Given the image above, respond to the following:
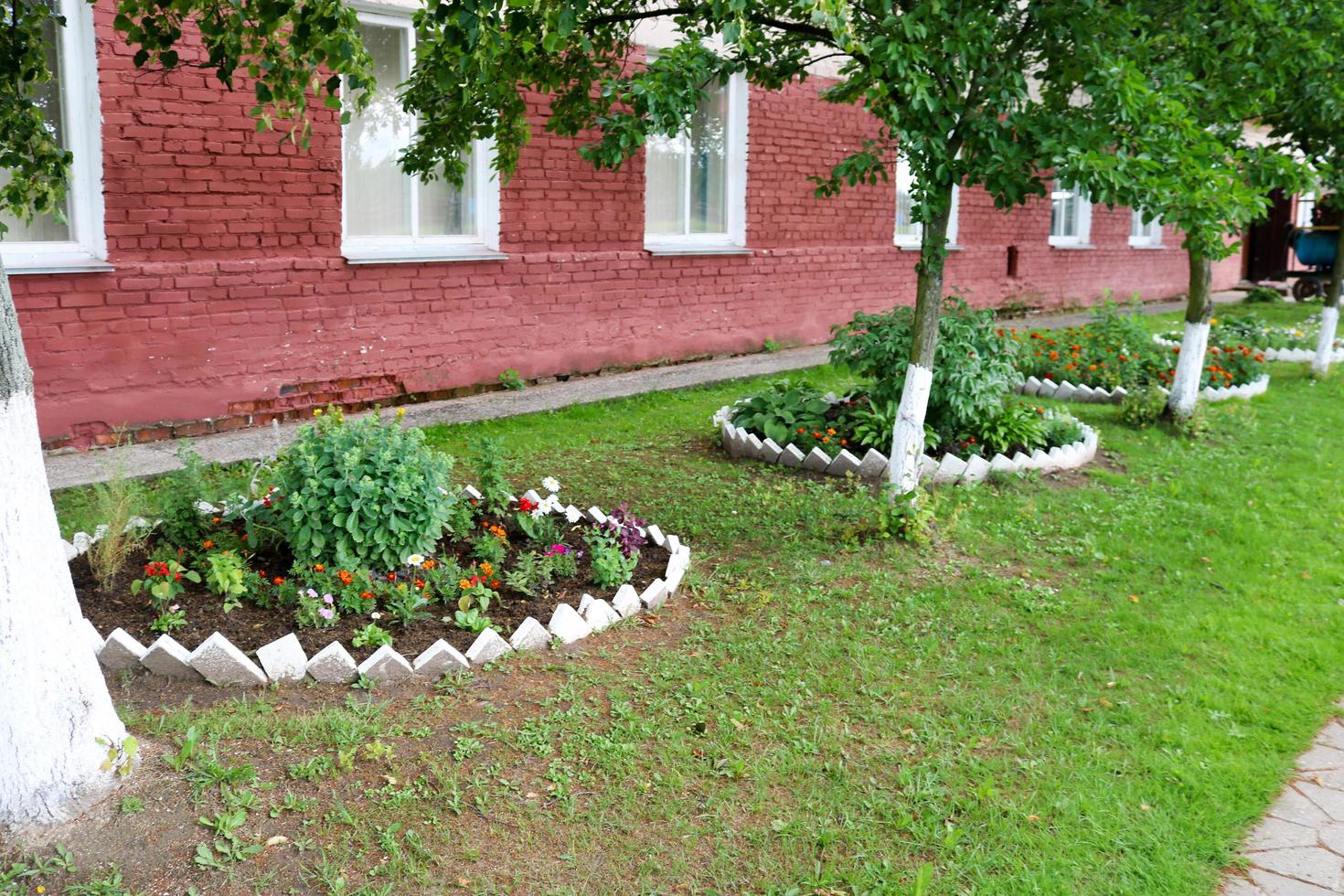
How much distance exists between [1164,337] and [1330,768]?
9900 mm

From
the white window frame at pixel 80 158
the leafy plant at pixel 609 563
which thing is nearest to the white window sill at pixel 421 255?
the white window frame at pixel 80 158

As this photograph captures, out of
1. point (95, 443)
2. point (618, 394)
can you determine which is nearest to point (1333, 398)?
point (618, 394)

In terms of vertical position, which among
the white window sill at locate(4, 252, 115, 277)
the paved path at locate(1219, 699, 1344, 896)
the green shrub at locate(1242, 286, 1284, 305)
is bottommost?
the paved path at locate(1219, 699, 1344, 896)

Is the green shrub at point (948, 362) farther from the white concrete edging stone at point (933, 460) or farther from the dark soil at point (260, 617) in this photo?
the dark soil at point (260, 617)

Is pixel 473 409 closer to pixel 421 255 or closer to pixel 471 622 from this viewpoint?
pixel 421 255

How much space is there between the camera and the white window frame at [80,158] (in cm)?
719

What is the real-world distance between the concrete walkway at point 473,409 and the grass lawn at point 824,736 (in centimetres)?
88

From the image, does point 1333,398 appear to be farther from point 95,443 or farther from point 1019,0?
point 95,443

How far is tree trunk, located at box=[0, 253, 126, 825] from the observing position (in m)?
2.98

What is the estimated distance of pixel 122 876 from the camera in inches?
112

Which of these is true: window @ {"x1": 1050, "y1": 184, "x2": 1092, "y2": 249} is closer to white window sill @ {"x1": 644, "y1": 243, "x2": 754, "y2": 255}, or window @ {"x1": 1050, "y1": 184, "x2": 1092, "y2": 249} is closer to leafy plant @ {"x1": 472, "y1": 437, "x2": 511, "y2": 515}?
white window sill @ {"x1": 644, "y1": 243, "x2": 754, "y2": 255}

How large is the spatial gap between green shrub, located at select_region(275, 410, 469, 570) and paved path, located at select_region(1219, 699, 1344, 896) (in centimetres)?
309

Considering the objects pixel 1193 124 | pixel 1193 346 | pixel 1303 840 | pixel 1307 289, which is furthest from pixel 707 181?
pixel 1307 289

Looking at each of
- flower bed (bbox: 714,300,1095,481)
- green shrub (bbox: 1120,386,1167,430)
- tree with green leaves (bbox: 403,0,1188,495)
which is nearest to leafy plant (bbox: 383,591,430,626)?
tree with green leaves (bbox: 403,0,1188,495)
